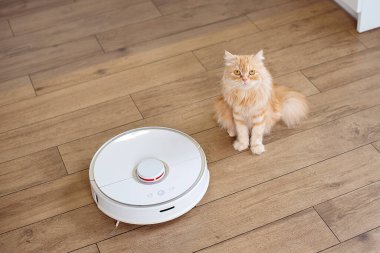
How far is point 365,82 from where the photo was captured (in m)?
2.22

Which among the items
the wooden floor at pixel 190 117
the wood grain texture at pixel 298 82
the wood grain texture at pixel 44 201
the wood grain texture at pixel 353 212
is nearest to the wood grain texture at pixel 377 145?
the wooden floor at pixel 190 117

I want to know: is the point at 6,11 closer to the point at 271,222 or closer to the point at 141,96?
the point at 141,96

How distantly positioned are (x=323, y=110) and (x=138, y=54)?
2.89 ft

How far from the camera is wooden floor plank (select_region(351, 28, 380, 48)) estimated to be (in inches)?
95.1

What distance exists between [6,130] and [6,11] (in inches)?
37.5

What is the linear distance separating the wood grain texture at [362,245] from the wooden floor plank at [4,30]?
1.86m

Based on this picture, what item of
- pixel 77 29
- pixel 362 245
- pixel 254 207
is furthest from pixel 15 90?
pixel 362 245

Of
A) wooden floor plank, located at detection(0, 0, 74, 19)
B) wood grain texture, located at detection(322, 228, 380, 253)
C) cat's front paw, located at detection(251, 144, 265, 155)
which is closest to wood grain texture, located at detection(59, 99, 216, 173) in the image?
cat's front paw, located at detection(251, 144, 265, 155)

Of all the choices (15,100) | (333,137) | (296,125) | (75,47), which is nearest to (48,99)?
(15,100)

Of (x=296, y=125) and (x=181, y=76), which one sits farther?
(x=181, y=76)

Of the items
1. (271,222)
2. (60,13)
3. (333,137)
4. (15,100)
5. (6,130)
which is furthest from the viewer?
(60,13)

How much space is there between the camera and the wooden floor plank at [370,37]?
242 cm

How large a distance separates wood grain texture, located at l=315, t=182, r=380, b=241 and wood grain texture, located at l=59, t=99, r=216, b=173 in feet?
1.86

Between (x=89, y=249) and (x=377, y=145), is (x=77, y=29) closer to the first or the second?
(x=89, y=249)
